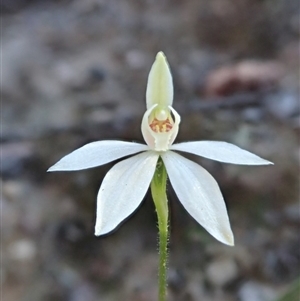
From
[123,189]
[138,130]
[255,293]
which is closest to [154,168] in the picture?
[123,189]

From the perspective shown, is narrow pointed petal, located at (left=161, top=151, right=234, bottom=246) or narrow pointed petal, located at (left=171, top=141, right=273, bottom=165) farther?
narrow pointed petal, located at (left=171, top=141, right=273, bottom=165)

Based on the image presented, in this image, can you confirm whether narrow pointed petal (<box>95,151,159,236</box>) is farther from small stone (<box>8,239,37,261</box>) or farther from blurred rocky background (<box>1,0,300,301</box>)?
small stone (<box>8,239,37,261</box>)

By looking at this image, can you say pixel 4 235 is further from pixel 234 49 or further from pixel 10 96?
pixel 234 49

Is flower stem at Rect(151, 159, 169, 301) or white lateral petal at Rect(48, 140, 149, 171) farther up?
white lateral petal at Rect(48, 140, 149, 171)

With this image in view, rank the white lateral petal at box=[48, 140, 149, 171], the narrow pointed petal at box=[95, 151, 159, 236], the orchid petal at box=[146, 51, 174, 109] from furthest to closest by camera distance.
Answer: the orchid petal at box=[146, 51, 174, 109] < the white lateral petal at box=[48, 140, 149, 171] < the narrow pointed petal at box=[95, 151, 159, 236]

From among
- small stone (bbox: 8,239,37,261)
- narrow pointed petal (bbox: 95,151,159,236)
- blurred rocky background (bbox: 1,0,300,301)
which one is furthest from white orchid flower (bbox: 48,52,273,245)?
small stone (bbox: 8,239,37,261)

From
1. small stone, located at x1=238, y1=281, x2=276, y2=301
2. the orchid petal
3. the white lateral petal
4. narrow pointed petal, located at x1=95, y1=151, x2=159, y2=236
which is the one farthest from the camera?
small stone, located at x1=238, y1=281, x2=276, y2=301

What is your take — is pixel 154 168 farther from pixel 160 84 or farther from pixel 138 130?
pixel 138 130

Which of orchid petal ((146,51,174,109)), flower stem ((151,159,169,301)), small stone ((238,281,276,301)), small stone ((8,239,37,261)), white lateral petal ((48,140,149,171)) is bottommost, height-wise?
small stone ((238,281,276,301))
